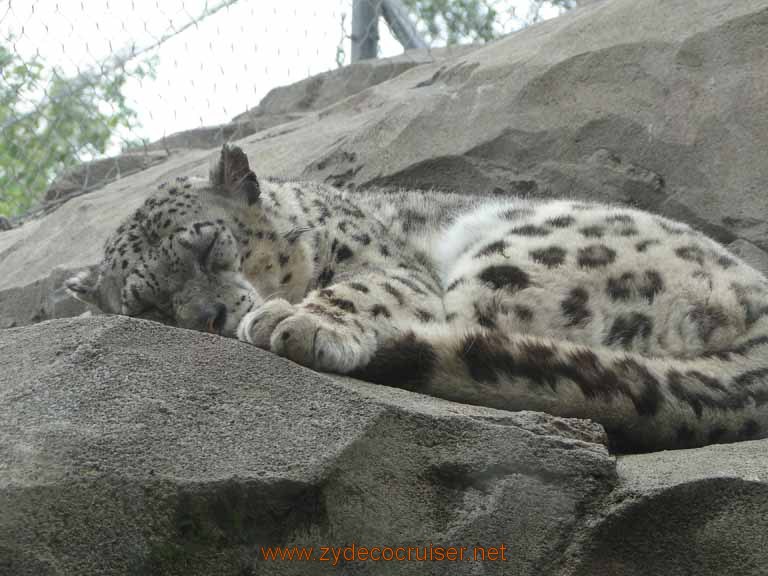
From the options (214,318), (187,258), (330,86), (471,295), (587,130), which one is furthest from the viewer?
(330,86)

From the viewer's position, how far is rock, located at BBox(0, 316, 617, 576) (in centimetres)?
122

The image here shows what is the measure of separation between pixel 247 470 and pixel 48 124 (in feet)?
13.0

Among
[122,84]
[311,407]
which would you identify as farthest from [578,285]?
[122,84]

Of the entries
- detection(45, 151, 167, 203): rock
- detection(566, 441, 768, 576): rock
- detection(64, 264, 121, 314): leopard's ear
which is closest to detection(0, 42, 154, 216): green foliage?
detection(45, 151, 167, 203): rock

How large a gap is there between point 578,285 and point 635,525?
704mm

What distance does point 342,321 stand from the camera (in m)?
1.82

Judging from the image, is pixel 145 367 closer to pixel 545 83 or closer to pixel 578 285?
pixel 578 285

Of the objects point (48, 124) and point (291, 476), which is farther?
point (48, 124)

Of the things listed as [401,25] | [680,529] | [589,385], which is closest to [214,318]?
[589,385]

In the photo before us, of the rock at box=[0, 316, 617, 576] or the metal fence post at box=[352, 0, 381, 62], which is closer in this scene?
the rock at box=[0, 316, 617, 576]

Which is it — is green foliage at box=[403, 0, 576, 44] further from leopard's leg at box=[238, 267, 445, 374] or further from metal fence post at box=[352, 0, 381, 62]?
leopard's leg at box=[238, 267, 445, 374]

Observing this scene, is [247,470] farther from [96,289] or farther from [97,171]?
[97,171]

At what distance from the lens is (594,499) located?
138cm

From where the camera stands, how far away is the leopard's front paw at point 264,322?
177cm
